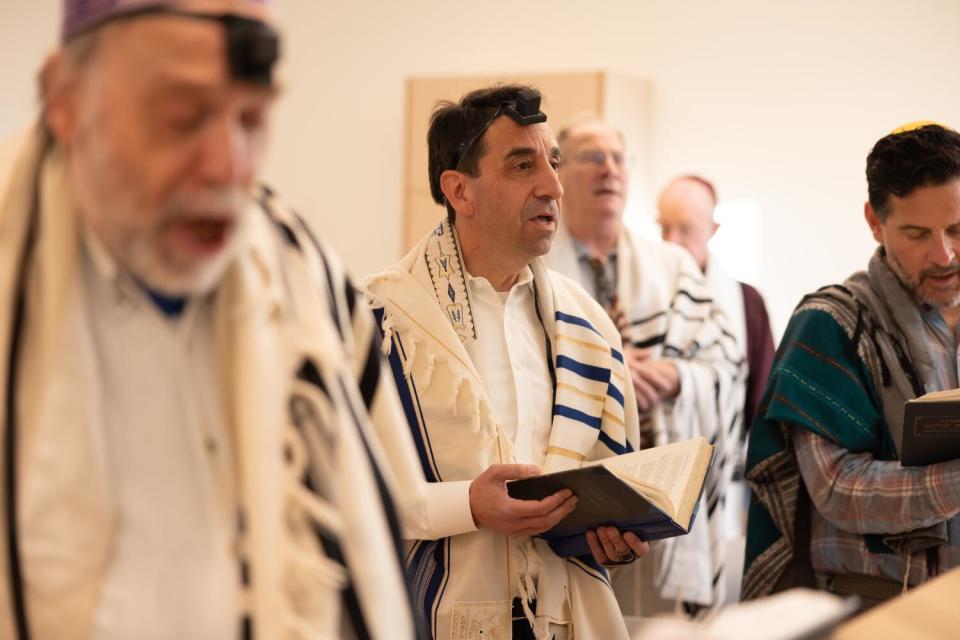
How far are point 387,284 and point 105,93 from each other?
1.34m

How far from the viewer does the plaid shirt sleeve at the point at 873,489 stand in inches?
96.3

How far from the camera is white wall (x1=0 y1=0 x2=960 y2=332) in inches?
244

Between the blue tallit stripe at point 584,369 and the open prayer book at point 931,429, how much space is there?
2.18 ft

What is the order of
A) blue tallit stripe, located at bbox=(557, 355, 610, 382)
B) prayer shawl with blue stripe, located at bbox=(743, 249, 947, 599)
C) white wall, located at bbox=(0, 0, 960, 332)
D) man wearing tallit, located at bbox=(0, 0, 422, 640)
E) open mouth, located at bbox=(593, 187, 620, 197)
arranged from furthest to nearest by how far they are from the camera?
white wall, located at bbox=(0, 0, 960, 332), open mouth, located at bbox=(593, 187, 620, 197), prayer shawl with blue stripe, located at bbox=(743, 249, 947, 599), blue tallit stripe, located at bbox=(557, 355, 610, 382), man wearing tallit, located at bbox=(0, 0, 422, 640)

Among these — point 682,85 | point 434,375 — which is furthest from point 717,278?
point 682,85

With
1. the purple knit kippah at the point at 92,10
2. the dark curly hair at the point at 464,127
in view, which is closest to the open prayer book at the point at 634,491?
the dark curly hair at the point at 464,127

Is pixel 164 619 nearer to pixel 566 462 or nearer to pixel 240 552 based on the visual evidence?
pixel 240 552

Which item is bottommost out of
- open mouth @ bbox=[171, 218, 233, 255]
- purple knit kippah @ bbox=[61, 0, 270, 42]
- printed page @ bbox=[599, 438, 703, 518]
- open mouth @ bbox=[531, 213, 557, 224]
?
printed page @ bbox=[599, 438, 703, 518]

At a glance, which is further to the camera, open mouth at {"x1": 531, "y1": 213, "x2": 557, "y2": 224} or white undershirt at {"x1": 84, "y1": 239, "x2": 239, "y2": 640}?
open mouth at {"x1": 531, "y1": 213, "x2": 557, "y2": 224}

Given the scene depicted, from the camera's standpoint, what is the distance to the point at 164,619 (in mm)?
1278

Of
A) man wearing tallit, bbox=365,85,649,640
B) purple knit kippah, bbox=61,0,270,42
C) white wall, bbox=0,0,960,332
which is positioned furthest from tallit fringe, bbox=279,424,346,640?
white wall, bbox=0,0,960,332

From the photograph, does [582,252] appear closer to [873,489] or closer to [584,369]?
[584,369]

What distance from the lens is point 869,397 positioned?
8.85 feet

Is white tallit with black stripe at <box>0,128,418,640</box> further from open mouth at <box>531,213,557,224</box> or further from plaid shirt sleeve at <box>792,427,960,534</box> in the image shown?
plaid shirt sleeve at <box>792,427,960,534</box>
